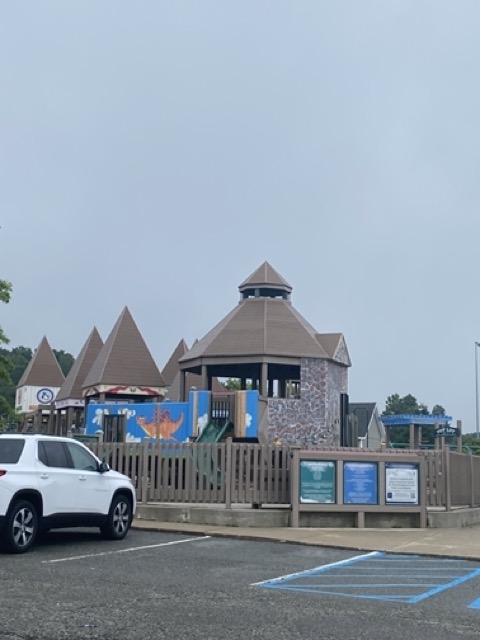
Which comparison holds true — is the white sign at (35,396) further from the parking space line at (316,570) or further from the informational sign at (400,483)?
the parking space line at (316,570)

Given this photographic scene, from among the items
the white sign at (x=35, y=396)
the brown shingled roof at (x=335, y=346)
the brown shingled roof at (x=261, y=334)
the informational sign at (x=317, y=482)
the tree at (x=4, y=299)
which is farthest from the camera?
the white sign at (x=35, y=396)

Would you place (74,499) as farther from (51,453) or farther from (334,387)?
(334,387)

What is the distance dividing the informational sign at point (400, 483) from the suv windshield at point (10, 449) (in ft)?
26.5

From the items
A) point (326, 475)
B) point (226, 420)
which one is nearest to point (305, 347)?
point (226, 420)

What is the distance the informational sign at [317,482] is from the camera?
17.5 meters

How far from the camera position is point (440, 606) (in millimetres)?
9148

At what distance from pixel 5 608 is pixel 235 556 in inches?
210

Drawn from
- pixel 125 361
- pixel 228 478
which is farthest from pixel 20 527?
pixel 125 361

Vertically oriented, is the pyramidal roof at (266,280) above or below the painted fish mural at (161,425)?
above

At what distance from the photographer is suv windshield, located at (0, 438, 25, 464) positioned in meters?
12.8

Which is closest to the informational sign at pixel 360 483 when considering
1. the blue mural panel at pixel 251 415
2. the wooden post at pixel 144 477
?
the wooden post at pixel 144 477

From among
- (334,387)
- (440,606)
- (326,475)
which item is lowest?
(440,606)

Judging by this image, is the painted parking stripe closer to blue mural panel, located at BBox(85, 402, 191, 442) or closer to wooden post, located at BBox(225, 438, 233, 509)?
wooden post, located at BBox(225, 438, 233, 509)

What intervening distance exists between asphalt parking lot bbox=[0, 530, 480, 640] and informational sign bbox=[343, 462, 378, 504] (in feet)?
11.5
